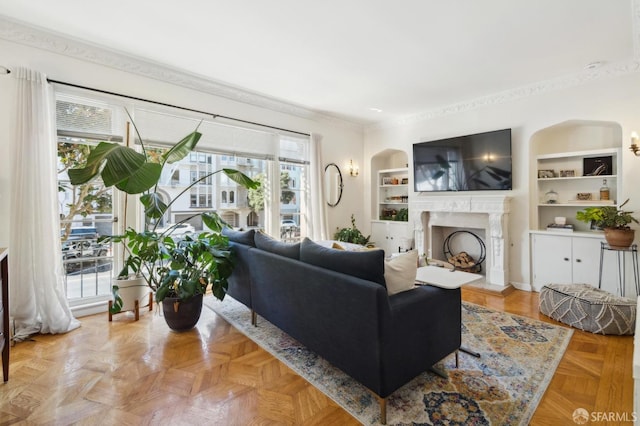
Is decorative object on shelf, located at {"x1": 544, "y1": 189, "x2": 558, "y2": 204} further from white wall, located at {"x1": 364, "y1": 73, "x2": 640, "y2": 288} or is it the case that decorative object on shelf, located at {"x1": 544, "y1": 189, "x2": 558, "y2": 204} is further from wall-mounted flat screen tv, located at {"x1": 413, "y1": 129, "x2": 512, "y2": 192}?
wall-mounted flat screen tv, located at {"x1": 413, "y1": 129, "x2": 512, "y2": 192}

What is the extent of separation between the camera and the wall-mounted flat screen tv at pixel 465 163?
13.8ft

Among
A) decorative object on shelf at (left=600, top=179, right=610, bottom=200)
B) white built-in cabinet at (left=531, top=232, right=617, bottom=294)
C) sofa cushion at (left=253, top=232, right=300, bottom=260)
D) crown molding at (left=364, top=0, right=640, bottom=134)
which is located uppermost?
crown molding at (left=364, top=0, right=640, bottom=134)

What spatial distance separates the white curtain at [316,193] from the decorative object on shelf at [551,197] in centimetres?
331

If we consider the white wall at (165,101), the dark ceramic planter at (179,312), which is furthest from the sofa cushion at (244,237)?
the white wall at (165,101)

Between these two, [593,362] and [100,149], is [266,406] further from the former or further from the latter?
[593,362]

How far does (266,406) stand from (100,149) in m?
2.05

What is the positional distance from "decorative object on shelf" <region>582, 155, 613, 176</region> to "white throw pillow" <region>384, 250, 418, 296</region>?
133 inches

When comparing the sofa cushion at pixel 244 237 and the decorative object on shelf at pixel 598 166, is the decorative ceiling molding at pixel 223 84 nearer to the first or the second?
the decorative object on shelf at pixel 598 166

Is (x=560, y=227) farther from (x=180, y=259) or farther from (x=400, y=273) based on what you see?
(x=180, y=259)

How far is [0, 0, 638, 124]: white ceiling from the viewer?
7.78 feet

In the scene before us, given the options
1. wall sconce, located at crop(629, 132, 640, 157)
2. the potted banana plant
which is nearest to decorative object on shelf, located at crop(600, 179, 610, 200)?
wall sconce, located at crop(629, 132, 640, 157)

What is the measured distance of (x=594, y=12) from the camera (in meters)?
2.40

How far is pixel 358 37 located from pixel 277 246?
212 centimetres

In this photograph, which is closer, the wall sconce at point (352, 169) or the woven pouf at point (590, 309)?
the woven pouf at point (590, 309)
